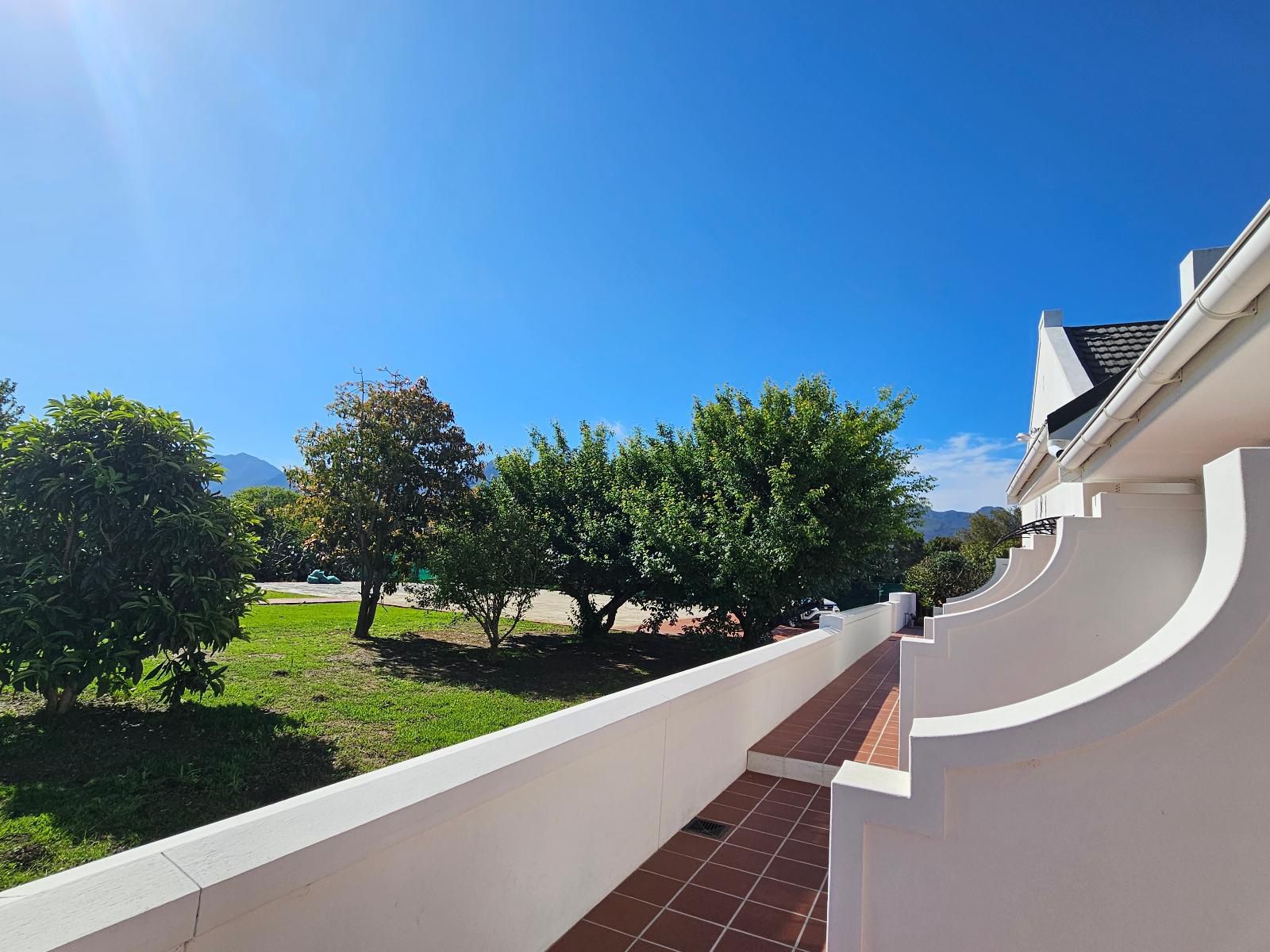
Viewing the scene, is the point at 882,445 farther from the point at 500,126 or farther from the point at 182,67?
the point at 182,67

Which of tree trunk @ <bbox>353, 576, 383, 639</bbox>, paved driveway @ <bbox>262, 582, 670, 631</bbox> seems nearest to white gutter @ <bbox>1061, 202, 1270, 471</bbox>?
tree trunk @ <bbox>353, 576, 383, 639</bbox>

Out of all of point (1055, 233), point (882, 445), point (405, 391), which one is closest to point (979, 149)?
point (1055, 233)

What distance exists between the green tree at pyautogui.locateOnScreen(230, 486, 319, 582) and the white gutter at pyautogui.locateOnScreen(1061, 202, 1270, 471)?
8762mm

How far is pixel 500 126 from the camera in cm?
939

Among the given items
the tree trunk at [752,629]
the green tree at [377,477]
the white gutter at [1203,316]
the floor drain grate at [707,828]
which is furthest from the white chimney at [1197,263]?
the green tree at [377,477]

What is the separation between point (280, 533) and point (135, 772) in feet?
106

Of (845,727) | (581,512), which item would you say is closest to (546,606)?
(581,512)

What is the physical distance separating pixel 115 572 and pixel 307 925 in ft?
23.9

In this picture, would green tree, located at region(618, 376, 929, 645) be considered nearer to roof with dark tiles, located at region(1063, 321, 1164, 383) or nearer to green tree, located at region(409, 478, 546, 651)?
green tree, located at region(409, 478, 546, 651)

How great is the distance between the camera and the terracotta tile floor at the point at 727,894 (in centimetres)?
299

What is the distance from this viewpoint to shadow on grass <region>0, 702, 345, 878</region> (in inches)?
188

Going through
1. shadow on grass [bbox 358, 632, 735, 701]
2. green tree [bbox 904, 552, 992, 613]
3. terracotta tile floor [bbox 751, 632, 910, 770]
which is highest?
green tree [bbox 904, 552, 992, 613]

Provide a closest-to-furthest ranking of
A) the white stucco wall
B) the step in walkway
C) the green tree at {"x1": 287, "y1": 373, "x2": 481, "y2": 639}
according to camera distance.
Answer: the step in walkway
the white stucco wall
the green tree at {"x1": 287, "y1": 373, "x2": 481, "y2": 639}

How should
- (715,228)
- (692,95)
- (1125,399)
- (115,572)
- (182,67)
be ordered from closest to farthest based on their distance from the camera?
(1125,399)
(115,572)
(182,67)
(692,95)
(715,228)
